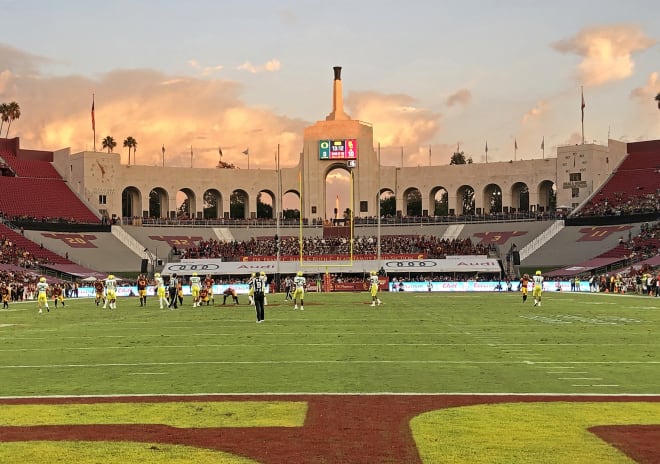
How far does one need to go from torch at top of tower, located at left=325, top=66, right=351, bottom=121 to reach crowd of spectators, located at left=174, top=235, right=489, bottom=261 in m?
18.0

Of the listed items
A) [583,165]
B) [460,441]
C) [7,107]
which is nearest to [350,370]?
[460,441]

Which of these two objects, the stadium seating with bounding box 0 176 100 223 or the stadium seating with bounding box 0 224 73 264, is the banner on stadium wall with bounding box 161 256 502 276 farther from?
the stadium seating with bounding box 0 176 100 223

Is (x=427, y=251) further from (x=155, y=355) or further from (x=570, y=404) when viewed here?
(x=570, y=404)

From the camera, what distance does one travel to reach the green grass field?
12867 mm

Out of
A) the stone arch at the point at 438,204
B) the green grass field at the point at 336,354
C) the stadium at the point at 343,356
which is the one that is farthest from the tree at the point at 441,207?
the green grass field at the point at 336,354

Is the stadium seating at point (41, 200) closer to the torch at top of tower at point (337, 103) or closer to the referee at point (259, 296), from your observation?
the torch at top of tower at point (337, 103)

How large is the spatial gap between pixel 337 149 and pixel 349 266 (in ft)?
77.9

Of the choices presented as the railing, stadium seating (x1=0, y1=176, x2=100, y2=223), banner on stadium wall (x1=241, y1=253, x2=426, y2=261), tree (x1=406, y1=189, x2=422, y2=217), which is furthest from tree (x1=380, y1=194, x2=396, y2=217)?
stadium seating (x1=0, y1=176, x2=100, y2=223)

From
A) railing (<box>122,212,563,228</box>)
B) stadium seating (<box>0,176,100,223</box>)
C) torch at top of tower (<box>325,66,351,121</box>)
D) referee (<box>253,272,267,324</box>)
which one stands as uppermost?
torch at top of tower (<box>325,66,351,121</box>)

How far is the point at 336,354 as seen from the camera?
17000 millimetres

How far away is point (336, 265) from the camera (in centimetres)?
6638

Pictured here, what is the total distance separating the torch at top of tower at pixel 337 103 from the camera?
90.2 meters

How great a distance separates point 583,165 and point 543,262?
17405 mm

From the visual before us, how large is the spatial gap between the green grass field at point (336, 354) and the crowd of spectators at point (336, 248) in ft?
140
